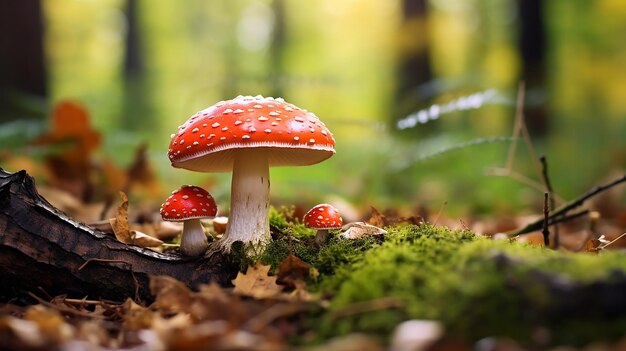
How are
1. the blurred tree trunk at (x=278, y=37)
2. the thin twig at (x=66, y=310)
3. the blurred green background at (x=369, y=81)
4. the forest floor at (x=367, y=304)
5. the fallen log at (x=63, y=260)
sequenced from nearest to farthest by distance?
the forest floor at (x=367, y=304), the thin twig at (x=66, y=310), the fallen log at (x=63, y=260), the blurred green background at (x=369, y=81), the blurred tree trunk at (x=278, y=37)

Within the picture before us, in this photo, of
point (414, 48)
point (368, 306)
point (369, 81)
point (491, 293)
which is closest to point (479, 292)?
point (491, 293)

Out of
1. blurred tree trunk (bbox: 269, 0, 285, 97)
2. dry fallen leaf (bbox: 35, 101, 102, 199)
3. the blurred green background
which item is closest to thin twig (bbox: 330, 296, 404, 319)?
the blurred green background

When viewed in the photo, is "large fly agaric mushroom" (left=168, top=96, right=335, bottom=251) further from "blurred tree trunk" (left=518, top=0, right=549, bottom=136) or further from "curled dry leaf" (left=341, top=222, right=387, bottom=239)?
"blurred tree trunk" (left=518, top=0, right=549, bottom=136)

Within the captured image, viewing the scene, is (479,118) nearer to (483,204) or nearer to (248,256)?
(483,204)

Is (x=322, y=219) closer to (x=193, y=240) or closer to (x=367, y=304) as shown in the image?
(x=193, y=240)

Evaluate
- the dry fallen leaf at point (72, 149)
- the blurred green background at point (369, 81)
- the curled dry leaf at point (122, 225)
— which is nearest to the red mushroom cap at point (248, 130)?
the curled dry leaf at point (122, 225)

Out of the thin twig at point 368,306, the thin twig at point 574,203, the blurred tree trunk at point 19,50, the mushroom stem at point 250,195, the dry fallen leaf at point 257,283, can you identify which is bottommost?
the thin twig at point 368,306

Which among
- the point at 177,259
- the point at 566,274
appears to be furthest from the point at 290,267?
the point at 566,274

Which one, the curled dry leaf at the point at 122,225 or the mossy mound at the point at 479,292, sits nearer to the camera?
the mossy mound at the point at 479,292

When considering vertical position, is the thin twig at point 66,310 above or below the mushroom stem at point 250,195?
below

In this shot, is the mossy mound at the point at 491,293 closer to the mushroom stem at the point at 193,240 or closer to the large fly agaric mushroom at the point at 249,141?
the large fly agaric mushroom at the point at 249,141
